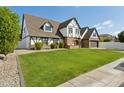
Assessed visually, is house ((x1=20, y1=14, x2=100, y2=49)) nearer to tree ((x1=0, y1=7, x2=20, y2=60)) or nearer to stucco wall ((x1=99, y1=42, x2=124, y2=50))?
stucco wall ((x1=99, y1=42, x2=124, y2=50))

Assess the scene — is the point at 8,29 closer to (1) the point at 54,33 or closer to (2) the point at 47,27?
(2) the point at 47,27

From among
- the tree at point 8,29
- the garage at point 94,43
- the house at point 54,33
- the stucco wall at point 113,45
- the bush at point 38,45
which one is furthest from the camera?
the stucco wall at point 113,45

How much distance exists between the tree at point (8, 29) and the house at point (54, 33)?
1061cm

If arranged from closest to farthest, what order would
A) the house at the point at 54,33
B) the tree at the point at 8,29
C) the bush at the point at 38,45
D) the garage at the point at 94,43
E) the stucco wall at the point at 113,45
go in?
the tree at the point at 8,29 < the bush at the point at 38,45 < the house at the point at 54,33 < the garage at the point at 94,43 < the stucco wall at the point at 113,45

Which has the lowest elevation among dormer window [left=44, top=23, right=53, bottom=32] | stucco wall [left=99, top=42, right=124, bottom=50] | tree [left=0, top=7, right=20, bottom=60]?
stucco wall [left=99, top=42, right=124, bottom=50]

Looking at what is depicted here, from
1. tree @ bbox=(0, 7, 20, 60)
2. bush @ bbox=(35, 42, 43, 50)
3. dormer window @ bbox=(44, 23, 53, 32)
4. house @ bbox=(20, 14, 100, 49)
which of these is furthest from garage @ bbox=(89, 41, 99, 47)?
tree @ bbox=(0, 7, 20, 60)

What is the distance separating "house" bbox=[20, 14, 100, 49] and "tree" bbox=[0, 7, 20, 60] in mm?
10610

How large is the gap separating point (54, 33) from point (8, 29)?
15744 millimetres

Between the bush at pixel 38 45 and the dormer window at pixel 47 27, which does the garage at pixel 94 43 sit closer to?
the dormer window at pixel 47 27

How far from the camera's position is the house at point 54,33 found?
23.2 meters

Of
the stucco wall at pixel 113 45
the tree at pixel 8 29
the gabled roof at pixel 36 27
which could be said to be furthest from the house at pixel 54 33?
the tree at pixel 8 29

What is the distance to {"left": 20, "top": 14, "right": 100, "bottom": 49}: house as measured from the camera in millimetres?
23161
